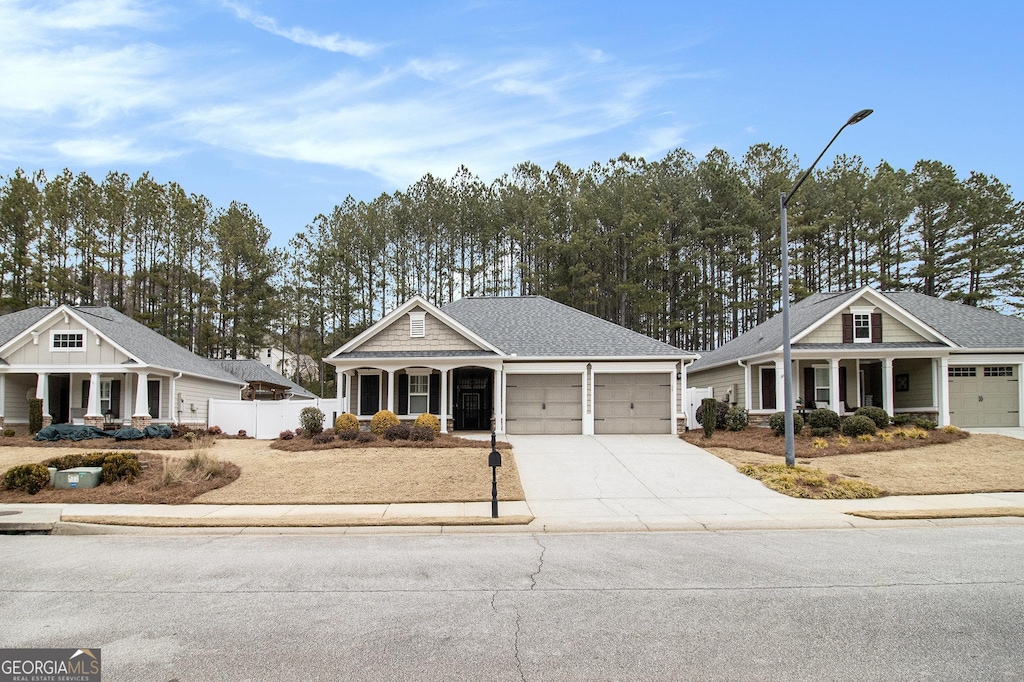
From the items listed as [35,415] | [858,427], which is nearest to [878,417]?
[858,427]

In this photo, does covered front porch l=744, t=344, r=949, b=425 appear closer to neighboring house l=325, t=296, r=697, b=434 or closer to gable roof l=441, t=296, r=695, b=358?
neighboring house l=325, t=296, r=697, b=434

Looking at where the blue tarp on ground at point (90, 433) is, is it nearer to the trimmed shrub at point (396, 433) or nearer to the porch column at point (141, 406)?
the porch column at point (141, 406)

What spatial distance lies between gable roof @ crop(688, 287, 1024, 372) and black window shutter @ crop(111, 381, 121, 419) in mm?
27064

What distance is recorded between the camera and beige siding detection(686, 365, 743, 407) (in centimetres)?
3113

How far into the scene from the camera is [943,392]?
27.1 meters

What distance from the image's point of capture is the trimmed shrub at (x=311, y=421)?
82.0ft

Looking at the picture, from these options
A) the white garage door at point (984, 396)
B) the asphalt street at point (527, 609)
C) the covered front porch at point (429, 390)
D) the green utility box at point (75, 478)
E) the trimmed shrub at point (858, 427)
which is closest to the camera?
the asphalt street at point (527, 609)

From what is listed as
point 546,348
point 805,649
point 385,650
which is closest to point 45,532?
point 385,650

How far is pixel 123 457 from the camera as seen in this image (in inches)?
682

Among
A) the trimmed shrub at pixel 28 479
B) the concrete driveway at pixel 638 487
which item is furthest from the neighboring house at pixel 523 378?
the trimmed shrub at pixel 28 479

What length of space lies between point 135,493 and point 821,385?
2522 centimetres

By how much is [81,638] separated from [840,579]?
792 centimetres

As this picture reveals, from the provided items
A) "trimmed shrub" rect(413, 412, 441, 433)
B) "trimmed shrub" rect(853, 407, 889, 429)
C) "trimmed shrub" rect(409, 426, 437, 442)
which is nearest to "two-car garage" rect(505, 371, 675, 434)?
"trimmed shrub" rect(413, 412, 441, 433)

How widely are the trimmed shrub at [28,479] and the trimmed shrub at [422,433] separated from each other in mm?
10356
